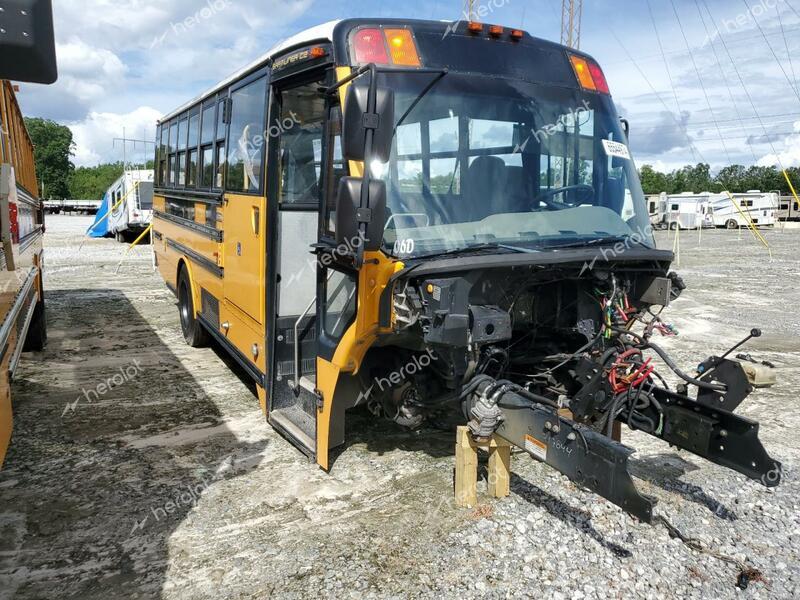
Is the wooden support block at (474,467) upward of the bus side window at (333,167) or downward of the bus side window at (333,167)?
downward

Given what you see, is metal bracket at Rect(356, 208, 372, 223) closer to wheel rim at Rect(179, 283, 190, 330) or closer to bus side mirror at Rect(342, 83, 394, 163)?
bus side mirror at Rect(342, 83, 394, 163)

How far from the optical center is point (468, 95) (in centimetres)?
373

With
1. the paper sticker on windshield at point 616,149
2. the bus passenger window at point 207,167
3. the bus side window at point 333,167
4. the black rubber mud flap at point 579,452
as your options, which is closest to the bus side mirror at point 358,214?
the bus side window at point 333,167

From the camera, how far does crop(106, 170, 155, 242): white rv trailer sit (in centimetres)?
2276

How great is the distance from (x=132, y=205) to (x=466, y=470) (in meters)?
22.8

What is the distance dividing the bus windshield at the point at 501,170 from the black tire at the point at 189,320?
4831mm

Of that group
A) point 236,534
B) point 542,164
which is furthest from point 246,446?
point 542,164

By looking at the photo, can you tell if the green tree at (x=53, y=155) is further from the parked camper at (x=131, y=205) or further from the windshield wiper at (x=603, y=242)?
the windshield wiper at (x=603, y=242)

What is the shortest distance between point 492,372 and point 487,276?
0.75 metres

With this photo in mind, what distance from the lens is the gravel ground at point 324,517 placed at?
10.3 feet

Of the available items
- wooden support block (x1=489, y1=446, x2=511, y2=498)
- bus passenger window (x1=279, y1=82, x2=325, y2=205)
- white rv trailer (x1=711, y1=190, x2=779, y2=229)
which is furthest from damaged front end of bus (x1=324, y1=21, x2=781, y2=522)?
white rv trailer (x1=711, y1=190, x2=779, y2=229)

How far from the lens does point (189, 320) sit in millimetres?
7965

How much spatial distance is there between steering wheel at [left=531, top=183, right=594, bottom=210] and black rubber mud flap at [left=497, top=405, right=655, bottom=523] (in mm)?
1289

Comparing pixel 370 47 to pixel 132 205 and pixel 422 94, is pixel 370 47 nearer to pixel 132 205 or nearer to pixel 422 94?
pixel 422 94
